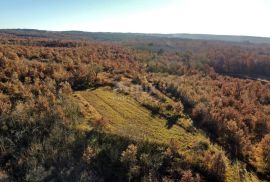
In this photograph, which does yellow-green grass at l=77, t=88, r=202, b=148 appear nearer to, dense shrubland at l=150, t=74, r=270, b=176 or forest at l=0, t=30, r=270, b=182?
forest at l=0, t=30, r=270, b=182

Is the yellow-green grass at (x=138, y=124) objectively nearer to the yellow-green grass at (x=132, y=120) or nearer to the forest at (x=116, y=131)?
the yellow-green grass at (x=132, y=120)

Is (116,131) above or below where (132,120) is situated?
above

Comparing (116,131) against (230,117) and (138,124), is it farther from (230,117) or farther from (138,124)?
(230,117)

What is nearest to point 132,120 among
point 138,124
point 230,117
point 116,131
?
point 138,124

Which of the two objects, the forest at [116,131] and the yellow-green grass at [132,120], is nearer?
the forest at [116,131]

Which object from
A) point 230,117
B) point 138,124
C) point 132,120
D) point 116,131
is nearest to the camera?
point 116,131

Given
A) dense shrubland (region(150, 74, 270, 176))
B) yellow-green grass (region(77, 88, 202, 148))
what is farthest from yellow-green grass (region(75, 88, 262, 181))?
dense shrubland (region(150, 74, 270, 176))

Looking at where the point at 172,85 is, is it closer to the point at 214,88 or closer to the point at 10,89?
the point at 214,88

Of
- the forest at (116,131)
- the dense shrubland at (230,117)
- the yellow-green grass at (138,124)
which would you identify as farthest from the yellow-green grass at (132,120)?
the dense shrubland at (230,117)

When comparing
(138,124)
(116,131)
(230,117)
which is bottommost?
(230,117)

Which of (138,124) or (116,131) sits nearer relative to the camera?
(116,131)
